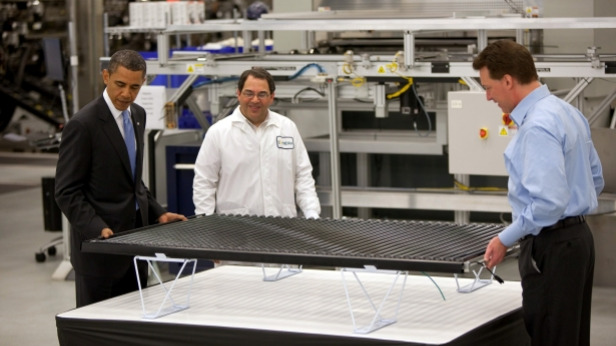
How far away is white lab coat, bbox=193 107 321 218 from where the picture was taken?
5.04 m

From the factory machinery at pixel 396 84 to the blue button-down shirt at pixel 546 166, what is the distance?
293 cm

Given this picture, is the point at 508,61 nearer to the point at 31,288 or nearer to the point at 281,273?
the point at 281,273

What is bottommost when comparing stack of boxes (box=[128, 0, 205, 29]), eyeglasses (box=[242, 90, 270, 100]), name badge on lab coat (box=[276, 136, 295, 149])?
name badge on lab coat (box=[276, 136, 295, 149])

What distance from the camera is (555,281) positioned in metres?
3.42

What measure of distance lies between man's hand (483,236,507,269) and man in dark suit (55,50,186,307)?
1421 millimetres

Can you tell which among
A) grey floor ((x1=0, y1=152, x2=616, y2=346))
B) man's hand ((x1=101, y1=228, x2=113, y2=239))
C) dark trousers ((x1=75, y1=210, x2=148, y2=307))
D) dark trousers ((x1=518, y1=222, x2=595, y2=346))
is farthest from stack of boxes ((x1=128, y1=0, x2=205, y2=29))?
dark trousers ((x1=518, y1=222, x2=595, y2=346))

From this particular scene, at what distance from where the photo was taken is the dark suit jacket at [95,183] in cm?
405

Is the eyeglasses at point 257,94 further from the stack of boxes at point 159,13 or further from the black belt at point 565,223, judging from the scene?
the stack of boxes at point 159,13

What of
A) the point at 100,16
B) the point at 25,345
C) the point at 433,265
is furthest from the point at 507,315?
the point at 100,16

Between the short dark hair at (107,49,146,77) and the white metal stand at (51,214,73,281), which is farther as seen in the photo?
the white metal stand at (51,214,73,281)

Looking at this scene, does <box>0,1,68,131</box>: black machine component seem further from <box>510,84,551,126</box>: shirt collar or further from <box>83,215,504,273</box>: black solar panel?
<box>510,84,551,126</box>: shirt collar

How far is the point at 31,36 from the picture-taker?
14.2m

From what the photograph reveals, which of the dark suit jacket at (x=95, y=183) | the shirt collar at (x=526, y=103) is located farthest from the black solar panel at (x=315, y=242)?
the shirt collar at (x=526, y=103)

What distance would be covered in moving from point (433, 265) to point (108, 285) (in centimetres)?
145
